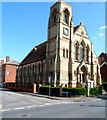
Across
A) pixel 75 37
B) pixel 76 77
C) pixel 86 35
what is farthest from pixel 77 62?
pixel 86 35

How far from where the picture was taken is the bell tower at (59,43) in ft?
108

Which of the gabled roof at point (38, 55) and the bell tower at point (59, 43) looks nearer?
the bell tower at point (59, 43)

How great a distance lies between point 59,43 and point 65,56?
3440mm

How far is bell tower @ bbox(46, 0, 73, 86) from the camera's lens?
33.0m

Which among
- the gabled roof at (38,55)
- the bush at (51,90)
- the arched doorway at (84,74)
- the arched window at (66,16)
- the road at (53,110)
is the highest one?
the arched window at (66,16)

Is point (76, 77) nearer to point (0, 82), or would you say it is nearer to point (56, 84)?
point (56, 84)

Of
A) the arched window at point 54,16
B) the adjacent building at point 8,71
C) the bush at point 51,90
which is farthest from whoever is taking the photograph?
the adjacent building at point 8,71

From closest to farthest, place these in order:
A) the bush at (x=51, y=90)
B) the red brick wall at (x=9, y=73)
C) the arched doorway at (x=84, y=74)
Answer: the bush at (x=51, y=90)
the arched doorway at (x=84, y=74)
the red brick wall at (x=9, y=73)

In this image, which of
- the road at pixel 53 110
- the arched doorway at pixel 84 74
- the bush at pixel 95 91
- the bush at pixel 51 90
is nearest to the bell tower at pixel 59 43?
the bush at pixel 51 90

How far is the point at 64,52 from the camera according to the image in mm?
34875

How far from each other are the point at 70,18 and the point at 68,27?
9.03 feet

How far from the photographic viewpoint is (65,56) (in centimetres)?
3472

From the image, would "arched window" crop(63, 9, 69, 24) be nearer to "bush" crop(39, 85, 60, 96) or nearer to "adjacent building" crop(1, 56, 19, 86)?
"bush" crop(39, 85, 60, 96)

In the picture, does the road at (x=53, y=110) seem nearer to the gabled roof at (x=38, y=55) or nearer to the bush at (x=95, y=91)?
the bush at (x=95, y=91)
